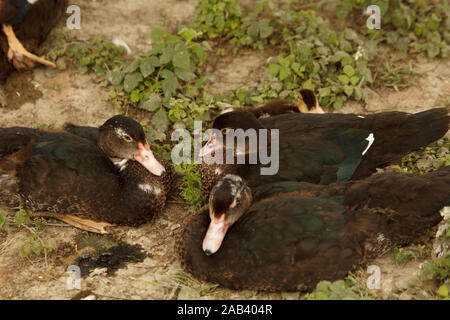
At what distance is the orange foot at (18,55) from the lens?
561 cm

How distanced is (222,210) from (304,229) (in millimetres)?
570

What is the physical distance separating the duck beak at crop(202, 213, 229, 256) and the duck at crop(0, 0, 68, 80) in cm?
301

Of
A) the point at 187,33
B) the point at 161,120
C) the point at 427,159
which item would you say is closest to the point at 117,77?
the point at 161,120

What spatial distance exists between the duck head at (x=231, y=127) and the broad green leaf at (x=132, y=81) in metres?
1.32

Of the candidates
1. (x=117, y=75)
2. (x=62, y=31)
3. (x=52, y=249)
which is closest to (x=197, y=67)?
(x=117, y=75)

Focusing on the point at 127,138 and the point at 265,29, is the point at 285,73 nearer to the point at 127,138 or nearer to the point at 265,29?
the point at 265,29

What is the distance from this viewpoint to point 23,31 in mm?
5730

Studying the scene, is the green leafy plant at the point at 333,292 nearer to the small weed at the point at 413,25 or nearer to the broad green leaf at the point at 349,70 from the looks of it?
the broad green leaf at the point at 349,70

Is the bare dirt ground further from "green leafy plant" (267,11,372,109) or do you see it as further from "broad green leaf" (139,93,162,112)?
"broad green leaf" (139,93,162,112)

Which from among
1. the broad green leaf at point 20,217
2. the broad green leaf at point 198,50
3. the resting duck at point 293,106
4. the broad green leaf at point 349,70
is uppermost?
the broad green leaf at point 198,50

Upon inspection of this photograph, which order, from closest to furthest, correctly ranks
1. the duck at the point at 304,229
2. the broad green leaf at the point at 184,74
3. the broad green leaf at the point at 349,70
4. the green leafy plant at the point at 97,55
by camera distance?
the duck at the point at 304,229
the broad green leaf at the point at 184,74
the broad green leaf at the point at 349,70
the green leafy plant at the point at 97,55

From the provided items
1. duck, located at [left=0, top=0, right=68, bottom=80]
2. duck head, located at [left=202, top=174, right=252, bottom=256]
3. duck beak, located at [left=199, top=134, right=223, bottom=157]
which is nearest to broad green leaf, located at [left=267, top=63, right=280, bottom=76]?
duck beak, located at [left=199, top=134, right=223, bottom=157]

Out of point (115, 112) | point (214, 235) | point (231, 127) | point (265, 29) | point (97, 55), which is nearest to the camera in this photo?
point (214, 235)

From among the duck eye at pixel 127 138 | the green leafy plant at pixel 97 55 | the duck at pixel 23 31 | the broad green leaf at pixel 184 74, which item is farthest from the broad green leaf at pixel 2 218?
the broad green leaf at pixel 184 74
